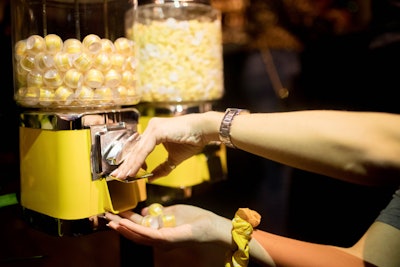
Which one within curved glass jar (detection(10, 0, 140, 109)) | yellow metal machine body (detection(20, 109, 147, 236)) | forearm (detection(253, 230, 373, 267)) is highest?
curved glass jar (detection(10, 0, 140, 109))

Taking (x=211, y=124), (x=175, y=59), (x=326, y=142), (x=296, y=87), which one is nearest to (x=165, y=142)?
(x=211, y=124)

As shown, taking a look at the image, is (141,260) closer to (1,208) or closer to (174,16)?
(1,208)

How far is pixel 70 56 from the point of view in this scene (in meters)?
0.78

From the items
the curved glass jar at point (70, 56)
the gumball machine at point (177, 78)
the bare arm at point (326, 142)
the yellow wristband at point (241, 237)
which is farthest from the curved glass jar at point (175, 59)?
the yellow wristband at point (241, 237)

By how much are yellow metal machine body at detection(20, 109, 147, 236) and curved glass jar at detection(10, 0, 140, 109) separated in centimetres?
4

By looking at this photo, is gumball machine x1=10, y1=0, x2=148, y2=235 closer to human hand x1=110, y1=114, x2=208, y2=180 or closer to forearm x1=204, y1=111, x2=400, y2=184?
human hand x1=110, y1=114, x2=208, y2=180

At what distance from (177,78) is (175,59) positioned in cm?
5

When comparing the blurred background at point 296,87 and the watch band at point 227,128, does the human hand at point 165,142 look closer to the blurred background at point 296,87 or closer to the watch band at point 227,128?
the watch band at point 227,128

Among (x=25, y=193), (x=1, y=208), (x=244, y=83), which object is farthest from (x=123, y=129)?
(x=244, y=83)

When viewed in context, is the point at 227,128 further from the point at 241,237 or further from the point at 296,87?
the point at 296,87

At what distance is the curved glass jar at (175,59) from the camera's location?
1.02 meters

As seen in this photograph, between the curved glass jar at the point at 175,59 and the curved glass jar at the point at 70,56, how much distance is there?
13cm

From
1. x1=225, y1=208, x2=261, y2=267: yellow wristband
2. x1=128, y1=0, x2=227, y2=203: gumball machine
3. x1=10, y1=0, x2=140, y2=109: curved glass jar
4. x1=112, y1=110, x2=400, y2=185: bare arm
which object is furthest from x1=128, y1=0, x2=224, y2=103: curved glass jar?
x1=225, y1=208, x2=261, y2=267: yellow wristband

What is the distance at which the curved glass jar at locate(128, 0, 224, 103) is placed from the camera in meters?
1.02
